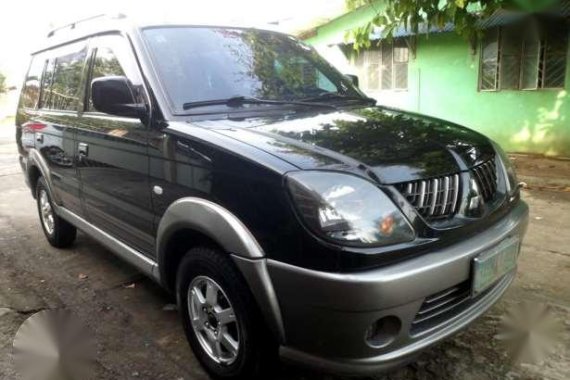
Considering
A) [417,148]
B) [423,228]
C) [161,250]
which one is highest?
[417,148]

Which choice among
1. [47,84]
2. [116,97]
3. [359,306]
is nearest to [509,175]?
[359,306]

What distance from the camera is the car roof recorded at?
313 cm

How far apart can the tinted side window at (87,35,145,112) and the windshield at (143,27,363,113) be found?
A: 142mm

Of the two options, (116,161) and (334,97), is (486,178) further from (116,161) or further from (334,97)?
(116,161)

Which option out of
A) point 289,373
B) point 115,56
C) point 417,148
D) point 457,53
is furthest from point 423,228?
point 457,53

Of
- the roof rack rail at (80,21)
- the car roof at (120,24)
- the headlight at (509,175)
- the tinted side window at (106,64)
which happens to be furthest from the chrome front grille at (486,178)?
the roof rack rail at (80,21)

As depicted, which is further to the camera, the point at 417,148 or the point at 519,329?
the point at 519,329

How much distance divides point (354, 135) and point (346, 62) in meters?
10.2

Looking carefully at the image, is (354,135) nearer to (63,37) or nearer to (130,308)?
(130,308)

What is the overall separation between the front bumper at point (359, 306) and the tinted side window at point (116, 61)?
1.43 m

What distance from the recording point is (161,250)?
271 centimetres

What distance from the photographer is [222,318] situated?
2408 mm

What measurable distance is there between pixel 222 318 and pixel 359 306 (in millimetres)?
792

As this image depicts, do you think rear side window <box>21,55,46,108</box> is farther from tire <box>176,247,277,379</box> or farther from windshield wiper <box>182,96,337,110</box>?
tire <box>176,247,277,379</box>
